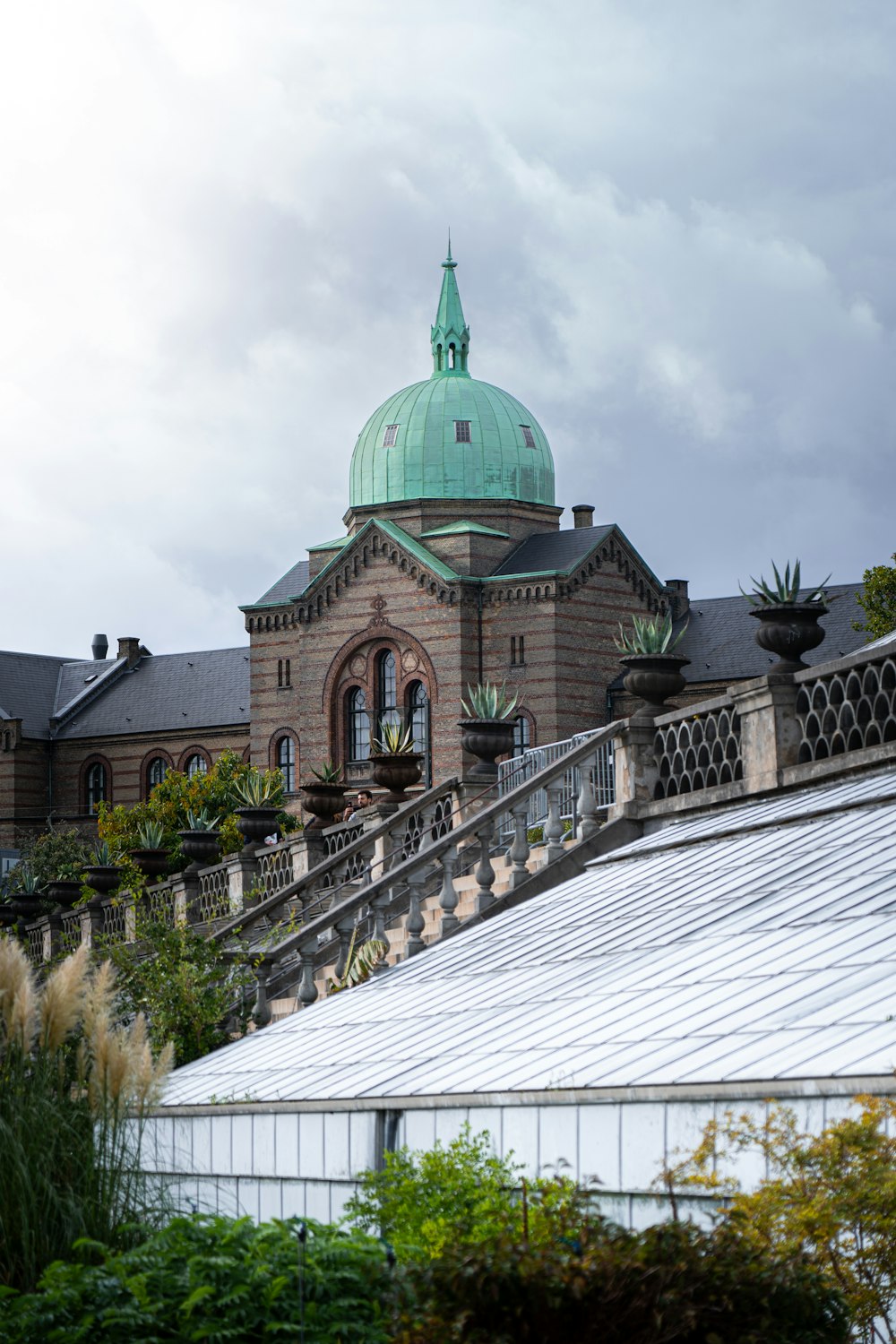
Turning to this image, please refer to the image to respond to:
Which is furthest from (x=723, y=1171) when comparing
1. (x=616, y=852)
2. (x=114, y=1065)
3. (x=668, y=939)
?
(x=616, y=852)

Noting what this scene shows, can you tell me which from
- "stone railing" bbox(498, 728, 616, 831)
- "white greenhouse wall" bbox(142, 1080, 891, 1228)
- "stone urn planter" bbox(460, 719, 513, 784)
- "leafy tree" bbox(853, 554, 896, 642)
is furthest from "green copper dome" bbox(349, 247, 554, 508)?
"white greenhouse wall" bbox(142, 1080, 891, 1228)

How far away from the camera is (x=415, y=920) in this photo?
16531 millimetres

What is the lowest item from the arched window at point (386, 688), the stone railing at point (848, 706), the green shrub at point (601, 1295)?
the green shrub at point (601, 1295)

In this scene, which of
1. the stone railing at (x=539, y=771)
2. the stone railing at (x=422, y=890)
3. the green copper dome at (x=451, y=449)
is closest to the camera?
the stone railing at (x=422, y=890)

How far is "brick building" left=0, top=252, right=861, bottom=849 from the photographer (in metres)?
64.7

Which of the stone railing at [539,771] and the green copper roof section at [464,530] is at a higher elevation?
the green copper roof section at [464,530]

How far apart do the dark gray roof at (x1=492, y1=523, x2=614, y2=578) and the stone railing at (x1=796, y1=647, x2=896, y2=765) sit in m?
50.6

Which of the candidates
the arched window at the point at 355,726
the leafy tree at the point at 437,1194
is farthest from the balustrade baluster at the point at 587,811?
the arched window at the point at 355,726

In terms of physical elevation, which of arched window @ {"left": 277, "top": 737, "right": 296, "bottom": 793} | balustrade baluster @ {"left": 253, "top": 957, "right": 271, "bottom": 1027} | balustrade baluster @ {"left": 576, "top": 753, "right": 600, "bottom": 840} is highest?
arched window @ {"left": 277, "top": 737, "right": 296, "bottom": 793}

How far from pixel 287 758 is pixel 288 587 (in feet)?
22.2

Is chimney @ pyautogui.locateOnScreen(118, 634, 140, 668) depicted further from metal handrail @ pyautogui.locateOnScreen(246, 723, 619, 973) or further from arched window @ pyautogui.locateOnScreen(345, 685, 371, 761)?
metal handrail @ pyautogui.locateOnScreen(246, 723, 619, 973)

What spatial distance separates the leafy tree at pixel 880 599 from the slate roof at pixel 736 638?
870 inches

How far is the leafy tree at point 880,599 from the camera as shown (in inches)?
1681

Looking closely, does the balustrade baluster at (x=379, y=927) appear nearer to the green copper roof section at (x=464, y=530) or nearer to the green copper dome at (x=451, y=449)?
A: the green copper roof section at (x=464, y=530)
